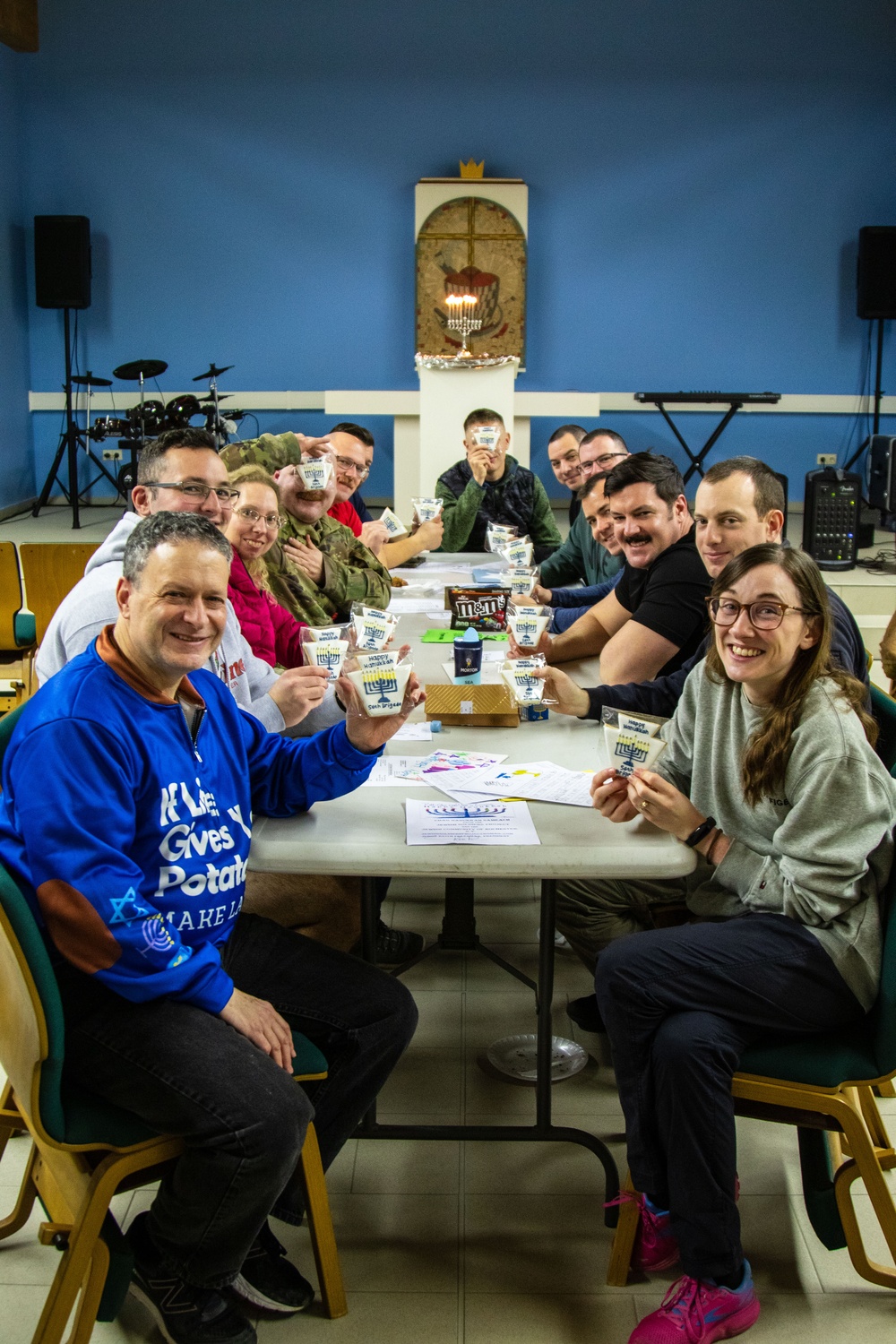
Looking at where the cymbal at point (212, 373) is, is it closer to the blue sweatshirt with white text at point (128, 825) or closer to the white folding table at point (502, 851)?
the white folding table at point (502, 851)

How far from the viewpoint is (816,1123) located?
1.88 metres

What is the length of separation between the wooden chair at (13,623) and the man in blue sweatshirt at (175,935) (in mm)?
2864

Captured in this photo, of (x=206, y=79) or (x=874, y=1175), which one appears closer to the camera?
(x=874, y=1175)

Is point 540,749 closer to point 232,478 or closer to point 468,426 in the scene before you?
point 232,478

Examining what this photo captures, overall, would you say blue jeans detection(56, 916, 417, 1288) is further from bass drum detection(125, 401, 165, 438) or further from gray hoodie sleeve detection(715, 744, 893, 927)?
bass drum detection(125, 401, 165, 438)

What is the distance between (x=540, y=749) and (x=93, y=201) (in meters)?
9.35

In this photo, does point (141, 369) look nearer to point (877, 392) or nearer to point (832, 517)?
point (832, 517)

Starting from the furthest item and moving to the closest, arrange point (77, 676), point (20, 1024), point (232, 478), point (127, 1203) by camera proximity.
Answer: point (232, 478)
point (127, 1203)
point (77, 676)
point (20, 1024)

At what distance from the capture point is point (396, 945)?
3.29 metres

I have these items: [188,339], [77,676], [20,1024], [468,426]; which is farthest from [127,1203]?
[188,339]

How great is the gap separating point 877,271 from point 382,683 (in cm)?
909

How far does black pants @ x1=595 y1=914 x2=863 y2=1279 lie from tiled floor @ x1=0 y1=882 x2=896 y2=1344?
0.80 feet

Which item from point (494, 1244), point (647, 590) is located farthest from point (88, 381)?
point (494, 1244)

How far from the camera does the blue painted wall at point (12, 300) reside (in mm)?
9711
